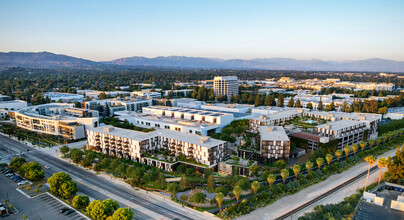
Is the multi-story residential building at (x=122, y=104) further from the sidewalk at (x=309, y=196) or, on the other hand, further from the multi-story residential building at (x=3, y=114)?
the sidewalk at (x=309, y=196)

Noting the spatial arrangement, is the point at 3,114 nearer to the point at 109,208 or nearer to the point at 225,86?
the point at 109,208

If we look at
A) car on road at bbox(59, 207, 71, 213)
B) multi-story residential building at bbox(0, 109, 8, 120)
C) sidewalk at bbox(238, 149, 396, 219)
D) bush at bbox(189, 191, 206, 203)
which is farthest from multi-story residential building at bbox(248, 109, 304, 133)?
multi-story residential building at bbox(0, 109, 8, 120)

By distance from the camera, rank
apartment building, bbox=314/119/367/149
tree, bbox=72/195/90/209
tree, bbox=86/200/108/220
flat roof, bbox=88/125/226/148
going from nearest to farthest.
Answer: tree, bbox=86/200/108/220
tree, bbox=72/195/90/209
flat roof, bbox=88/125/226/148
apartment building, bbox=314/119/367/149

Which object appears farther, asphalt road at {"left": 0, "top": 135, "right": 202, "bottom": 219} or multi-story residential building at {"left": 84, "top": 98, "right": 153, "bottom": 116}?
multi-story residential building at {"left": 84, "top": 98, "right": 153, "bottom": 116}

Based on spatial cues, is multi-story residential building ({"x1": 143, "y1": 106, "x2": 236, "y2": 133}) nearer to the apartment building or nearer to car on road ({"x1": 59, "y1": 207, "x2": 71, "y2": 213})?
the apartment building

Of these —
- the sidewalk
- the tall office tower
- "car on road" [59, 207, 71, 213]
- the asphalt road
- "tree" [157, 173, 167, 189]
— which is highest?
the tall office tower

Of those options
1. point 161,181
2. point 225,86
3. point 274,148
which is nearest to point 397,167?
point 274,148
